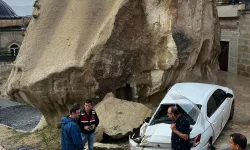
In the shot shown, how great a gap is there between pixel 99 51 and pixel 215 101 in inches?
123

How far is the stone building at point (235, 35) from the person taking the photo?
53.1 ft

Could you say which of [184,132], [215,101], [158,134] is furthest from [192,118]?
[184,132]

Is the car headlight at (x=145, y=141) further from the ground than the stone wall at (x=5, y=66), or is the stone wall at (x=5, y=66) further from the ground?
the car headlight at (x=145, y=141)

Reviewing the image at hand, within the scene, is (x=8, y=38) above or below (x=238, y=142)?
above

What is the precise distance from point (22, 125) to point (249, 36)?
1047 centimetres

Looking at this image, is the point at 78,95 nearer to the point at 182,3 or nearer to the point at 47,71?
the point at 47,71

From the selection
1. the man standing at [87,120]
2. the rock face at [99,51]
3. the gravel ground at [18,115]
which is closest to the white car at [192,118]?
the man standing at [87,120]

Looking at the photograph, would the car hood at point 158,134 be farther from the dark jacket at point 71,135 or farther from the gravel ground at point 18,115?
the gravel ground at point 18,115

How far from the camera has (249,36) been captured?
52.3 ft

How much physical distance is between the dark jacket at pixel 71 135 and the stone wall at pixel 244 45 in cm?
1205

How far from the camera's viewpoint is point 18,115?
62.4ft

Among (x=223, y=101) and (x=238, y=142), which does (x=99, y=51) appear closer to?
(x=223, y=101)

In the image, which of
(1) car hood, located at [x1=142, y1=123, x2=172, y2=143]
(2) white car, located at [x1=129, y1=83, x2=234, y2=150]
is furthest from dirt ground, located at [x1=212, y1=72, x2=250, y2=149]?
(1) car hood, located at [x1=142, y1=123, x2=172, y2=143]

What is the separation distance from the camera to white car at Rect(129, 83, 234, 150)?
671cm
